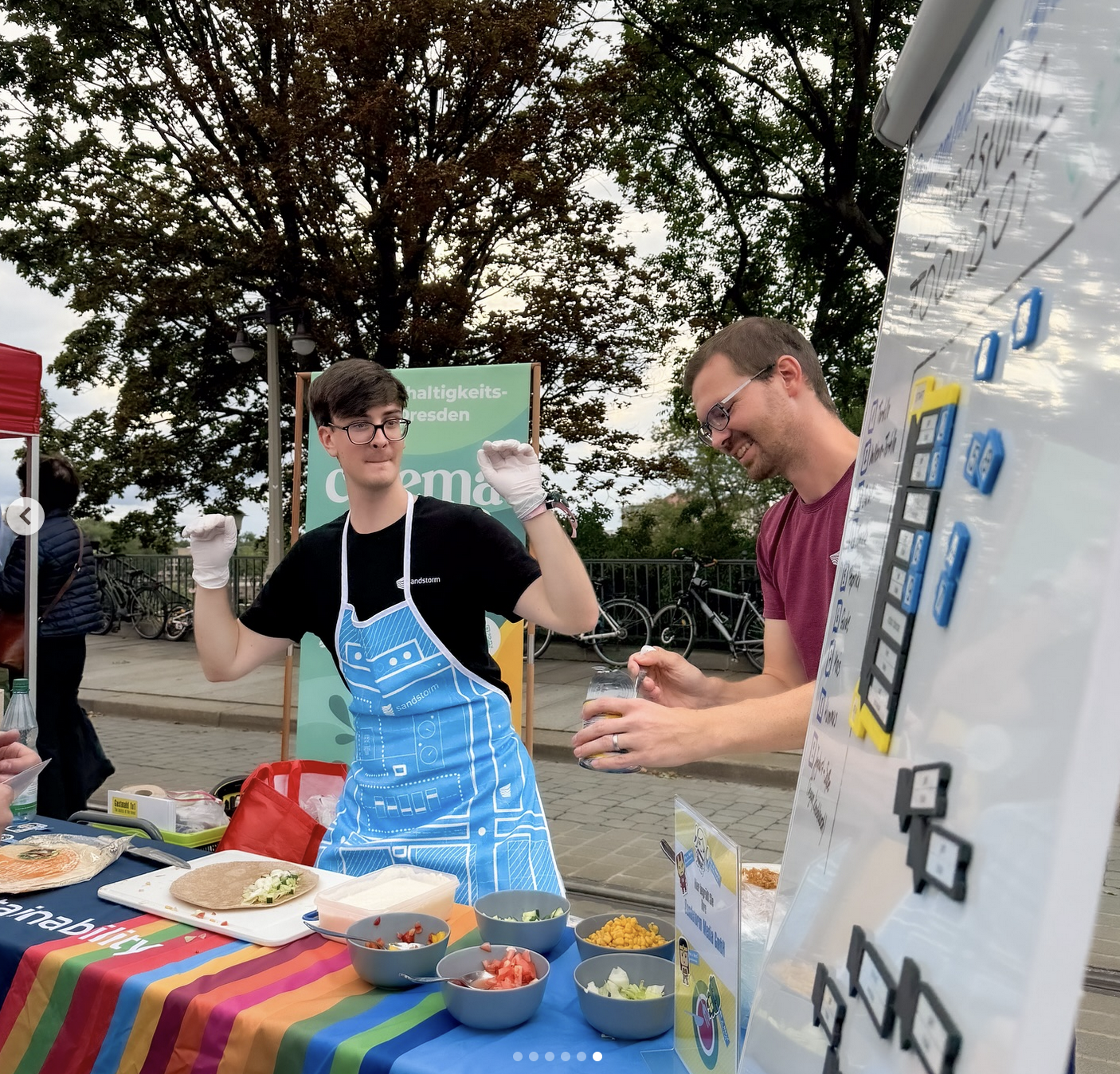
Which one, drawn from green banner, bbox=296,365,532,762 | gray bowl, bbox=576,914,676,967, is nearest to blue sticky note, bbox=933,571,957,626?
gray bowl, bbox=576,914,676,967

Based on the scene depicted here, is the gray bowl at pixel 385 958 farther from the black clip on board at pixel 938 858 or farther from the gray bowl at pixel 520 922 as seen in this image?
the black clip on board at pixel 938 858

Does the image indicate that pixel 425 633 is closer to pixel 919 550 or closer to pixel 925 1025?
pixel 919 550

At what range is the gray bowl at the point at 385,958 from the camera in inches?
59.2

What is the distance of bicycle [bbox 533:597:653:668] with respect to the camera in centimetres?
1187

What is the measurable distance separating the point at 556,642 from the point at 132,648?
6.69 meters

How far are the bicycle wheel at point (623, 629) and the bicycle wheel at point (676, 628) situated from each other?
0.14 meters

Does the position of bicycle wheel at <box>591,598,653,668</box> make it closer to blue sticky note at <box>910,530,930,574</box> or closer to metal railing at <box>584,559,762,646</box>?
metal railing at <box>584,559,762,646</box>

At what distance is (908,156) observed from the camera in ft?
3.55

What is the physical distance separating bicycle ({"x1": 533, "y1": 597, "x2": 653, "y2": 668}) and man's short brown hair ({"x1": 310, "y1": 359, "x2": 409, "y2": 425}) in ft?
31.1

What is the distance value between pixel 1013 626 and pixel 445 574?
6.30ft

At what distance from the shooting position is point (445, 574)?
2.31 m

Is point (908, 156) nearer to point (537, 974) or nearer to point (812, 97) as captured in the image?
point (537, 974)

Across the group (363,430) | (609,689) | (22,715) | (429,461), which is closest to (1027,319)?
(609,689)

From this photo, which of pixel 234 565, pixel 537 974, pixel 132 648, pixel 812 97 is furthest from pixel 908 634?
pixel 234 565
